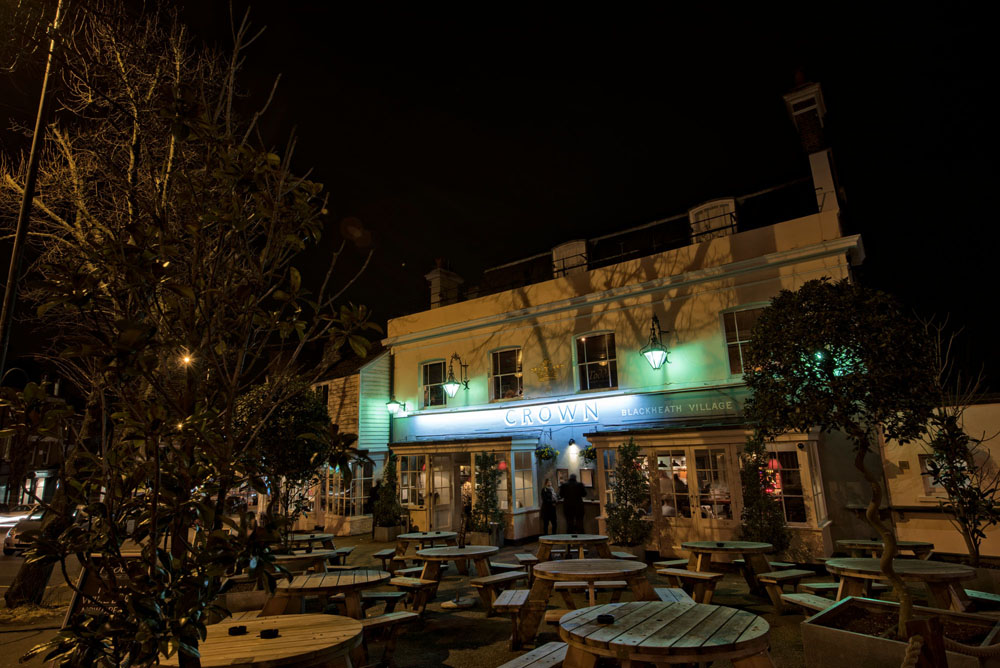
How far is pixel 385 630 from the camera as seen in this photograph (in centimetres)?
601

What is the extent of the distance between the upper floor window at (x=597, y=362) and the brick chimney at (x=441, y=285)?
20.6 ft

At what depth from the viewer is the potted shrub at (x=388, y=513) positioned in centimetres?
1588

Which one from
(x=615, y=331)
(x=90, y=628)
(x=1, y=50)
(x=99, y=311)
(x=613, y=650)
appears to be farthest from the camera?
(x=615, y=331)

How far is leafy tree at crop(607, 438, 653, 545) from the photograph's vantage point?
11.4 metres

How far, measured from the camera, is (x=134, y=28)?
621cm

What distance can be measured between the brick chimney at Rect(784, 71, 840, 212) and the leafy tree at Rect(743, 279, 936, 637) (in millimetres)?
7774

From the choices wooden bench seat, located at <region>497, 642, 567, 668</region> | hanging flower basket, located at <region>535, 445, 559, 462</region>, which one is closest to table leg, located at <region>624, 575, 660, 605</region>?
wooden bench seat, located at <region>497, 642, 567, 668</region>

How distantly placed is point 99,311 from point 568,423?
1332 cm

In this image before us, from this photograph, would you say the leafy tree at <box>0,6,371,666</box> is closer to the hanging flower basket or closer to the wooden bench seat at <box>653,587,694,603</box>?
the wooden bench seat at <box>653,587,694,603</box>

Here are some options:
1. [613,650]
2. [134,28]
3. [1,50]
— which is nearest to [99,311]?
[613,650]

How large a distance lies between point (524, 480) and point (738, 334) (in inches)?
269

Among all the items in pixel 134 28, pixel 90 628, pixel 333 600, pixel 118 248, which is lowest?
pixel 333 600

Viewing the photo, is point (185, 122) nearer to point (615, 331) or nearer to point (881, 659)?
point (881, 659)

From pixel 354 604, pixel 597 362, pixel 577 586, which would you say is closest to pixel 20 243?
pixel 354 604
